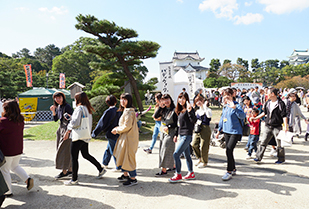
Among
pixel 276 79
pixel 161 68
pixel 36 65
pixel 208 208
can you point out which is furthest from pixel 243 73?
pixel 36 65

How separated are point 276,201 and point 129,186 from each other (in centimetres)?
230

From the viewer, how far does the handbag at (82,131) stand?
3.36 metres

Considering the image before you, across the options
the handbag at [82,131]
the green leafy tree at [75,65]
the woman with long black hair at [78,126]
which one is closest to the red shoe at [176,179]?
the woman with long black hair at [78,126]

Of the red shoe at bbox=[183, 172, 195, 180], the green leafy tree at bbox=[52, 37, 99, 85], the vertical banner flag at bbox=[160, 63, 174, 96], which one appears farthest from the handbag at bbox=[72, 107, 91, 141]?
the green leafy tree at bbox=[52, 37, 99, 85]

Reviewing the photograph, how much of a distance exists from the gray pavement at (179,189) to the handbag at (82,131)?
2.93ft

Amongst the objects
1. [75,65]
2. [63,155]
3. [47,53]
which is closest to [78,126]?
[63,155]

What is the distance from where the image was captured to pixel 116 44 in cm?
1056

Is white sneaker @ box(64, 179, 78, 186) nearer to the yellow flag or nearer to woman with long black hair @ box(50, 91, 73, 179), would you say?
woman with long black hair @ box(50, 91, 73, 179)

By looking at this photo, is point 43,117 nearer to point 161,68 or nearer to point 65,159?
point 161,68

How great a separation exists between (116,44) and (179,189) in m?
8.92

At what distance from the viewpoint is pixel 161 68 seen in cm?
1200

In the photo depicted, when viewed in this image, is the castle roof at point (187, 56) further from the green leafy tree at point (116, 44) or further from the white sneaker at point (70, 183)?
the white sneaker at point (70, 183)

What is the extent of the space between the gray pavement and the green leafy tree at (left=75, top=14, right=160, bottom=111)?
6369 millimetres

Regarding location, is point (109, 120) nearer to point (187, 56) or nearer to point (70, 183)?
point (70, 183)
